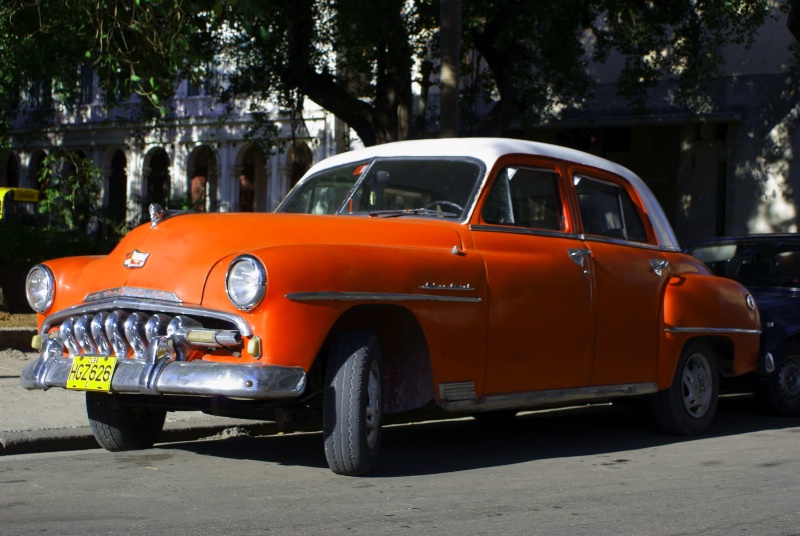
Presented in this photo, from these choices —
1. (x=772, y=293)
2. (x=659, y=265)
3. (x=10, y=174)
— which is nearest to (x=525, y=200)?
(x=659, y=265)

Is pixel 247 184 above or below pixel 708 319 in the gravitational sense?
above

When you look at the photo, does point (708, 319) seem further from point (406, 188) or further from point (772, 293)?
point (406, 188)

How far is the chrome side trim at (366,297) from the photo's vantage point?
539cm

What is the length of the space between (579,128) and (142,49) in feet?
47.2

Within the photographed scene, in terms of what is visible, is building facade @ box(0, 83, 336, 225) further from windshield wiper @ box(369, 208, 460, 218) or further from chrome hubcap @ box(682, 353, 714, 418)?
windshield wiper @ box(369, 208, 460, 218)

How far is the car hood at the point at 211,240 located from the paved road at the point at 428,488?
3.42 feet

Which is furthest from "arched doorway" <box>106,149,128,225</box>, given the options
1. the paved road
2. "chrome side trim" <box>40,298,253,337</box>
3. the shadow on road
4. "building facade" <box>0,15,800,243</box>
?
"chrome side trim" <box>40,298,253,337</box>

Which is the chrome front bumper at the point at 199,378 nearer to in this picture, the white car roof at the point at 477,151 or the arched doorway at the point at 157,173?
the white car roof at the point at 477,151

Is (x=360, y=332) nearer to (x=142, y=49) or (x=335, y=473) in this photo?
(x=335, y=473)

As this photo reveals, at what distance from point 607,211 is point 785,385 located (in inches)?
115

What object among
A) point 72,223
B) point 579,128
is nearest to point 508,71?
point 579,128

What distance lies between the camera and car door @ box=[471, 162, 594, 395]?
6.44 m

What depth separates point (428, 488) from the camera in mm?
5637

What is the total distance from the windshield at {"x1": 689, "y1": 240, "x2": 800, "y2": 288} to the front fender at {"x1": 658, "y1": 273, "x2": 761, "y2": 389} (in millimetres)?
1530
